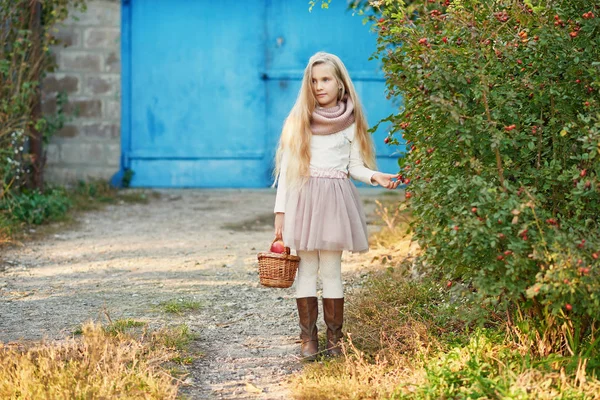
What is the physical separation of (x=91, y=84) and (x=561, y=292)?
271 inches

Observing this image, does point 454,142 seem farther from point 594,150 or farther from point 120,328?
point 120,328

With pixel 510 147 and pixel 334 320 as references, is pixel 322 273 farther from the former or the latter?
pixel 510 147

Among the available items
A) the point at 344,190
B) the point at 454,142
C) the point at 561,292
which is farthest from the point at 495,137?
the point at 344,190

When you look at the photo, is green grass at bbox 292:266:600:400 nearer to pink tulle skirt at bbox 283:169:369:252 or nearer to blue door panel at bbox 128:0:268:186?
pink tulle skirt at bbox 283:169:369:252

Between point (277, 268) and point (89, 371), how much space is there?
0.94m

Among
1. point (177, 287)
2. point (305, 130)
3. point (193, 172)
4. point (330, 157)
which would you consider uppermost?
point (305, 130)

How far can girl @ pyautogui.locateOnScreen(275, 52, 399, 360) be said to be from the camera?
3773 millimetres

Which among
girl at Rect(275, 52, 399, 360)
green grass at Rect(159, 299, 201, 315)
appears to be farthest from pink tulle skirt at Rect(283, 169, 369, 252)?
green grass at Rect(159, 299, 201, 315)

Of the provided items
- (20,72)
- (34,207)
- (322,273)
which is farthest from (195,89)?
(322,273)

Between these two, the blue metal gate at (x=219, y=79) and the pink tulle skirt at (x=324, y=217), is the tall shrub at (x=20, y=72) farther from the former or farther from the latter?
the pink tulle skirt at (x=324, y=217)

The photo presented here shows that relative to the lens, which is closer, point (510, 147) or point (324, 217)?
point (510, 147)

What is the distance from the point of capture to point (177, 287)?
5.11 metres

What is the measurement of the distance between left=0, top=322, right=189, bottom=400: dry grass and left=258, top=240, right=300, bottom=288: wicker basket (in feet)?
1.68

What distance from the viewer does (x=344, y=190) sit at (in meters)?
3.84
